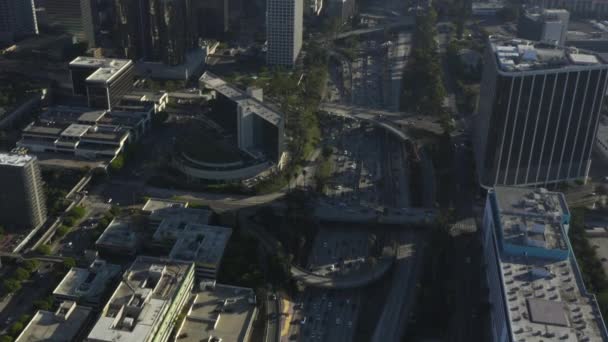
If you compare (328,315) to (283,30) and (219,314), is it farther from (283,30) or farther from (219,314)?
(283,30)

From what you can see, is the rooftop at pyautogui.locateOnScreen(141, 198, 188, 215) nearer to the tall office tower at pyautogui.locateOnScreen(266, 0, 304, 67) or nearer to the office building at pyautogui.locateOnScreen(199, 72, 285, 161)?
the office building at pyautogui.locateOnScreen(199, 72, 285, 161)

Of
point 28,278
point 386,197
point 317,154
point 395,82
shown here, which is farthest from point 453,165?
point 28,278

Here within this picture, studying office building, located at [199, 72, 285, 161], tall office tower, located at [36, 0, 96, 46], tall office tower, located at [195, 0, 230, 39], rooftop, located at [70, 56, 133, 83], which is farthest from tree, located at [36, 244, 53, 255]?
tall office tower, located at [195, 0, 230, 39]

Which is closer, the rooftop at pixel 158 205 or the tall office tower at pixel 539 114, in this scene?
the tall office tower at pixel 539 114

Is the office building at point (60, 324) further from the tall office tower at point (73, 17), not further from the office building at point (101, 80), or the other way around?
the tall office tower at point (73, 17)

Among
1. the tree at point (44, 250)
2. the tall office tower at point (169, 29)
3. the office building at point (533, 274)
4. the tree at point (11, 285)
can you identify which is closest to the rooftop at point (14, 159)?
the tree at point (44, 250)

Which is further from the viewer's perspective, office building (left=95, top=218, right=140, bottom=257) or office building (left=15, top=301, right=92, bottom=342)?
office building (left=95, top=218, right=140, bottom=257)

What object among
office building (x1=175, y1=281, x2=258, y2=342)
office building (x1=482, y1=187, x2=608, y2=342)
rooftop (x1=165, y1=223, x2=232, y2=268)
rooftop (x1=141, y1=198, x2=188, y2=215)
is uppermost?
office building (x1=482, y1=187, x2=608, y2=342)
